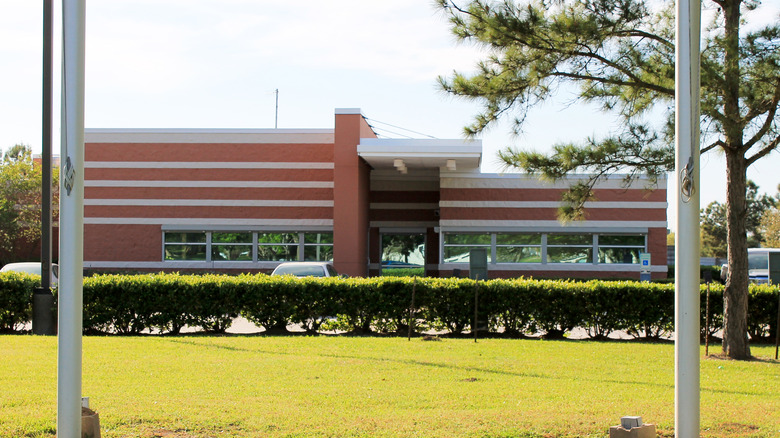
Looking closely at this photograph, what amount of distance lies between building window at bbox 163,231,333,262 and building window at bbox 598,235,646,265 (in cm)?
1081

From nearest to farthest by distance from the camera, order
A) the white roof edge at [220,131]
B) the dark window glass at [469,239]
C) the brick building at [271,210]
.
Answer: the white roof edge at [220,131]
the brick building at [271,210]
the dark window glass at [469,239]

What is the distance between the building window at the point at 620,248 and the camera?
30036 millimetres

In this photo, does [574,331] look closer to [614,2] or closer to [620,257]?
[614,2]

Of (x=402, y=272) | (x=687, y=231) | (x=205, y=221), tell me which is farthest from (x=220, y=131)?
(x=687, y=231)

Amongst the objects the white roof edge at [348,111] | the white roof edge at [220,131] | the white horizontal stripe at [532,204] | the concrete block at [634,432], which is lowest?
the concrete block at [634,432]

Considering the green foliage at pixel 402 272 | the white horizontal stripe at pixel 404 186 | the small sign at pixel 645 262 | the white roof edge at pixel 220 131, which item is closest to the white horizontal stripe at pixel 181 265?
the green foliage at pixel 402 272

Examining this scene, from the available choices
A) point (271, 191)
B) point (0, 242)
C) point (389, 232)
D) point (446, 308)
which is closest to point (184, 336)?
point (446, 308)

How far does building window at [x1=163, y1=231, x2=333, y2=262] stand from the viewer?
97.9ft

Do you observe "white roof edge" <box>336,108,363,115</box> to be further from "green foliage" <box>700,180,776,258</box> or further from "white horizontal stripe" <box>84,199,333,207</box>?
"green foliage" <box>700,180,776,258</box>

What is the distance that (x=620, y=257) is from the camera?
30.0m

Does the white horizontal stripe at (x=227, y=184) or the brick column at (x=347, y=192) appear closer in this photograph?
the brick column at (x=347, y=192)

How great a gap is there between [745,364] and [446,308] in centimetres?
599

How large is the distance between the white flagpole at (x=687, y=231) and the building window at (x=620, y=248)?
2534 centimetres

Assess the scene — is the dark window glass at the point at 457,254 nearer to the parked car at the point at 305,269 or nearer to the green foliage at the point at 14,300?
the parked car at the point at 305,269
